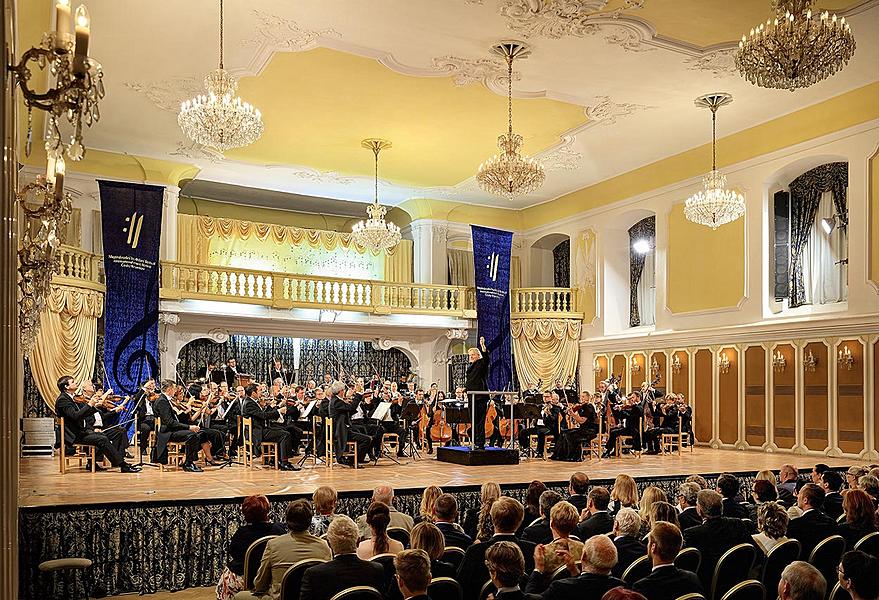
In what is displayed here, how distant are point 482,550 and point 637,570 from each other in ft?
2.62

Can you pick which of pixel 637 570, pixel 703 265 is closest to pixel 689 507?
pixel 637 570

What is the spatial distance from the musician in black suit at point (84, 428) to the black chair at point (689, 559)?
7.52 metres

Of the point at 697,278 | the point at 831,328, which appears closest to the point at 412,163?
the point at 697,278

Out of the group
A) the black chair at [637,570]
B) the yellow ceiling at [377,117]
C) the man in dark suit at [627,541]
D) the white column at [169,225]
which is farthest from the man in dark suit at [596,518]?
the white column at [169,225]

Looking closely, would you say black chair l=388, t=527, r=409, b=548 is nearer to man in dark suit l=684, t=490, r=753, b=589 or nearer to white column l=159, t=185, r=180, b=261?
man in dark suit l=684, t=490, r=753, b=589

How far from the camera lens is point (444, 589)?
12.1 ft

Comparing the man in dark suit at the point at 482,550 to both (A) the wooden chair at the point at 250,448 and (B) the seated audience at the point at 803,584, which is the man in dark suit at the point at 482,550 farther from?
(A) the wooden chair at the point at 250,448

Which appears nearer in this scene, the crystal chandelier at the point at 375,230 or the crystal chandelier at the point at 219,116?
the crystal chandelier at the point at 219,116

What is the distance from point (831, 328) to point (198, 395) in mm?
9921

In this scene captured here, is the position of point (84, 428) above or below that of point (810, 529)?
above

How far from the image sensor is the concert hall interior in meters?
4.68

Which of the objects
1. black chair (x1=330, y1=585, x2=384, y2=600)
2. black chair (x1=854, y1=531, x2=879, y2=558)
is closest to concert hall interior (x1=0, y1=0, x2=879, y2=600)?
black chair (x1=330, y1=585, x2=384, y2=600)

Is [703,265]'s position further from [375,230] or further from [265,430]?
[265,430]

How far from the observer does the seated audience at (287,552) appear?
14.0 ft
